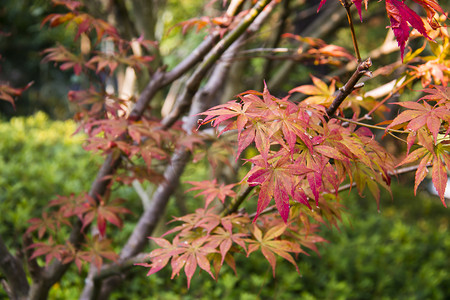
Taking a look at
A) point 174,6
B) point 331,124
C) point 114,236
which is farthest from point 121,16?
point 174,6

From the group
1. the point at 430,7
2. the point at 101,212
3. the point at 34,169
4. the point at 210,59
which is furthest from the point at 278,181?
the point at 34,169

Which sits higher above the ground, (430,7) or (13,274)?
(430,7)

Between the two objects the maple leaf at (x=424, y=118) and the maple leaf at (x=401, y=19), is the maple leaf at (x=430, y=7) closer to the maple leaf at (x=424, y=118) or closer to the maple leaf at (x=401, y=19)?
the maple leaf at (x=401, y=19)

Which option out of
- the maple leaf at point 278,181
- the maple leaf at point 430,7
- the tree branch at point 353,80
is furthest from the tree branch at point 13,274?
the maple leaf at point 430,7

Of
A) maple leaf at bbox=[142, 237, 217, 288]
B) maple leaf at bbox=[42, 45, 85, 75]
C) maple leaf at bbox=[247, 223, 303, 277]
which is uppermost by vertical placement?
maple leaf at bbox=[42, 45, 85, 75]

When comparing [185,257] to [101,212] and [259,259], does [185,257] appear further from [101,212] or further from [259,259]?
[259,259]

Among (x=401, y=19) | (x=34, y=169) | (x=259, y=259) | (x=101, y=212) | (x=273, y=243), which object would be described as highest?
(x=401, y=19)

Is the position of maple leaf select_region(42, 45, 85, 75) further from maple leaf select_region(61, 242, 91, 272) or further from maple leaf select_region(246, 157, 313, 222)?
maple leaf select_region(246, 157, 313, 222)

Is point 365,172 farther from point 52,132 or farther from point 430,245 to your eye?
point 52,132

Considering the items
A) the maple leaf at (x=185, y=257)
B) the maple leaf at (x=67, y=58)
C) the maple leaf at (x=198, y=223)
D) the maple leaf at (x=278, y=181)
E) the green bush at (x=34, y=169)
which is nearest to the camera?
the maple leaf at (x=278, y=181)

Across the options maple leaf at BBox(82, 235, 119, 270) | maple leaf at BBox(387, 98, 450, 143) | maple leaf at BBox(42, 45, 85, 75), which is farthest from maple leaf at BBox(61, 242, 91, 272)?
maple leaf at BBox(387, 98, 450, 143)

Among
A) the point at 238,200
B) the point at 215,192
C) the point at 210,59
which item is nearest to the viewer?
the point at 238,200

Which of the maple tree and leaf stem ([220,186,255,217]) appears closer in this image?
the maple tree

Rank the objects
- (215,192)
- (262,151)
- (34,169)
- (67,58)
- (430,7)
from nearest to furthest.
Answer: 1. (262,151)
2. (430,7)
3. (215,192)
4. (67,58)
5. (34,169)
